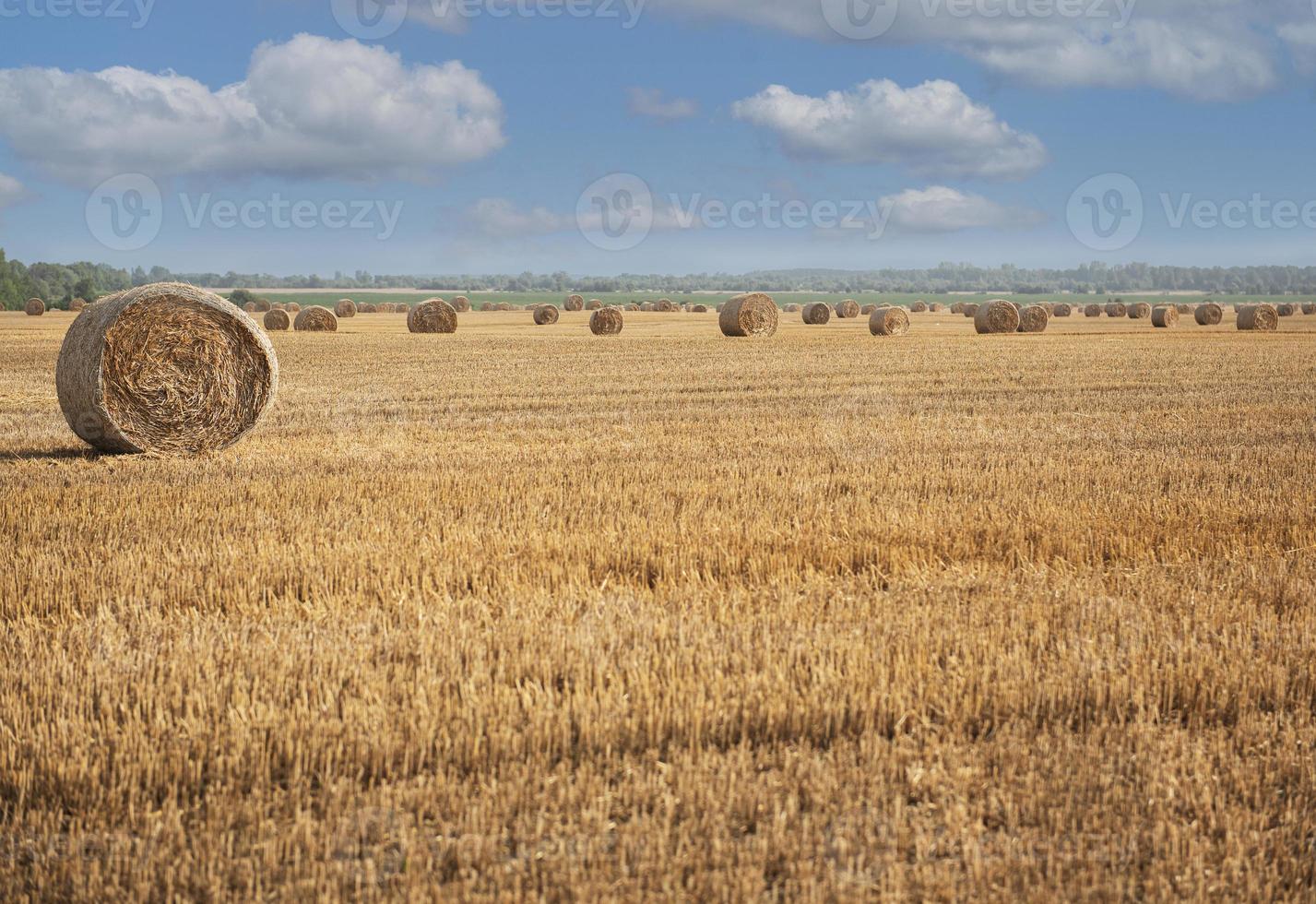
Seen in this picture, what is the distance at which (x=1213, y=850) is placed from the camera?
137 inches

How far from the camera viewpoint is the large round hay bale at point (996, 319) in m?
40.8

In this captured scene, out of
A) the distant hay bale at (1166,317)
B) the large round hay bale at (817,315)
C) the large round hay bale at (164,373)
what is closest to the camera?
the large round hay bale at (164,373)

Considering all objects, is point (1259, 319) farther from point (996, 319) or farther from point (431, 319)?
point (431, 319)

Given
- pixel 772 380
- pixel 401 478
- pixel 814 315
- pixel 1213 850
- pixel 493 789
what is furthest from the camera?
pixel 814 315

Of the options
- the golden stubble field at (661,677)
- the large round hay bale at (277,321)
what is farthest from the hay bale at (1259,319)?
the large round hay bale at (277,321)

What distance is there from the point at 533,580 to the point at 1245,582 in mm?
3926

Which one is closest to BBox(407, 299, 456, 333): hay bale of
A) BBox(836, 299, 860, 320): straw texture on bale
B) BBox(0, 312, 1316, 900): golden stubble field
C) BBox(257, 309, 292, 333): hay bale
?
BBox(257, 309, 292, 333): hay bale

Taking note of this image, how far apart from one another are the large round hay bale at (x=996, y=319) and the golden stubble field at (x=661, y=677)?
30830 millimetres

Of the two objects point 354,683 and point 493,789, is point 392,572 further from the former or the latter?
point 493,789

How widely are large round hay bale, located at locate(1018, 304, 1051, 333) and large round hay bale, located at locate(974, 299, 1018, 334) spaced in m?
1.06

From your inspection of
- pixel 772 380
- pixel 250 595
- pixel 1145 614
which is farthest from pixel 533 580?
pixel 772 380

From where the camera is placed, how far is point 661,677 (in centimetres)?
480

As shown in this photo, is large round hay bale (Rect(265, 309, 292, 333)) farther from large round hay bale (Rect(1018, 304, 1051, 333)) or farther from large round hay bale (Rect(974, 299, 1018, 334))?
large round hay bale (Rect(1018, 304, 1051, 333))

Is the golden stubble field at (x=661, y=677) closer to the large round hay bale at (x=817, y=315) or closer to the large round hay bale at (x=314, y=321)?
the large round hay bale at (x=314, y=321)
